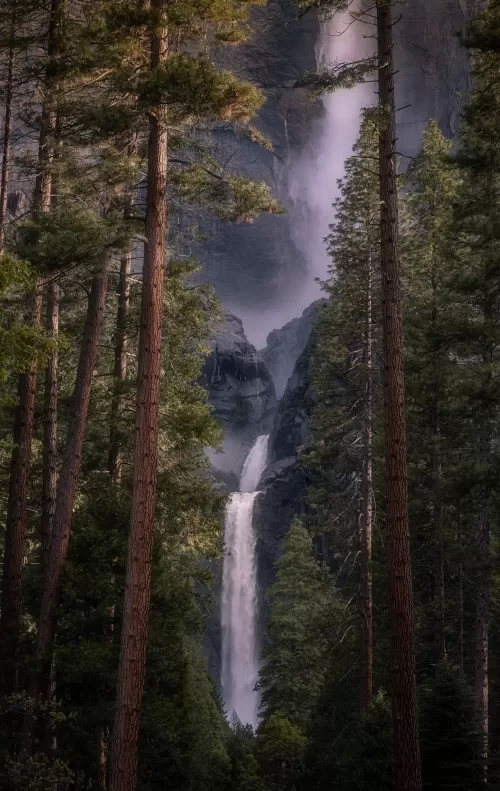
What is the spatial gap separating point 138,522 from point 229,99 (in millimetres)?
5554

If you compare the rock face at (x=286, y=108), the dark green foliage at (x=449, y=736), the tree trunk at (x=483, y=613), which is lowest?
the dark green foliage at (x=449, y=736)

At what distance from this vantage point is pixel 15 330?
6930 mm

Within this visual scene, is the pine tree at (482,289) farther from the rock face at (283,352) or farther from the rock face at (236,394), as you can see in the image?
the rock face at (283,352)

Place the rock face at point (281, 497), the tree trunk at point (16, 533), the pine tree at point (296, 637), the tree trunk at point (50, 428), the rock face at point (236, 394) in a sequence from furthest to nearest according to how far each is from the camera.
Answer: the rock face at point (236, 394) → the rock face at point (281, 497) → the pine tree at point (296, 637) → the tree trunk at point (50, 428) → the tree trunk at point (16, 533)

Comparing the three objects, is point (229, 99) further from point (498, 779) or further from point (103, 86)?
point (498, 779)

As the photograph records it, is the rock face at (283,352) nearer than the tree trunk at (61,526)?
No

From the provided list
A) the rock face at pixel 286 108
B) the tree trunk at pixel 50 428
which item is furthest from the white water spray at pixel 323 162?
the tree trunk at pixel 50 428

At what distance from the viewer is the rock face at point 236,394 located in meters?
78.8

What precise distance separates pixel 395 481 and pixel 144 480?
3.09 m

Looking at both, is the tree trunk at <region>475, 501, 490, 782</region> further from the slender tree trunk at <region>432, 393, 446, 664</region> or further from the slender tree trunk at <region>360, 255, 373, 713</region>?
the slender tree trunk at <region>360, 255, 373, 713</region>

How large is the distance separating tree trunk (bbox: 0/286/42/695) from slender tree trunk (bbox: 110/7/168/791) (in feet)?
8.53

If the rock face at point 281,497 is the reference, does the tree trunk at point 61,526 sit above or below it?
below

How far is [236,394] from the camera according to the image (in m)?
80.7

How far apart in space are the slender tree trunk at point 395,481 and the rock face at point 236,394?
224 feet
